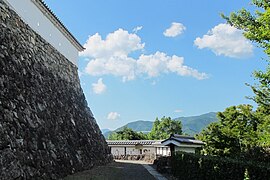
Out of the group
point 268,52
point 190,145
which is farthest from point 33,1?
point 190,145

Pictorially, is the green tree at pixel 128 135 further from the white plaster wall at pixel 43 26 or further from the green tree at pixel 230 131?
the white plaster wall at pixel 43 26

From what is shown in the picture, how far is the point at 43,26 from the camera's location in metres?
13.1

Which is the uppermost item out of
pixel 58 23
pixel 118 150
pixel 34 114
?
pixel 58 23

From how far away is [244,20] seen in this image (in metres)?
9.91

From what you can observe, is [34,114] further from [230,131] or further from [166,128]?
[166,128]

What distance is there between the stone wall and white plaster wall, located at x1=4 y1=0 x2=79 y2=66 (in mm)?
377

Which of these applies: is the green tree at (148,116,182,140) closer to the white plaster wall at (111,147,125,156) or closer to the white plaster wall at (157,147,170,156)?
the white plaster wall at (111,147,125,156)

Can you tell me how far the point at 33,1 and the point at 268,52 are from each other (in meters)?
9.20

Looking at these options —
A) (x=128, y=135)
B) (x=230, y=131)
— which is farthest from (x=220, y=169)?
(x=128, y=135)

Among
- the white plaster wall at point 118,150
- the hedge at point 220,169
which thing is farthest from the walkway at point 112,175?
the white plaster wall at point 118,150

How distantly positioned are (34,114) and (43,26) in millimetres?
6062

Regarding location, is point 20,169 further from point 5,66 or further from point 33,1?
point 33,1

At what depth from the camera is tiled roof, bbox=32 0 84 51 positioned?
12487 mm

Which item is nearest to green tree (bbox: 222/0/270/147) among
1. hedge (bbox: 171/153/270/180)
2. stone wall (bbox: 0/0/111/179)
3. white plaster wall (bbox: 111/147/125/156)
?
hedge (bbox: 171/153/270/180)
